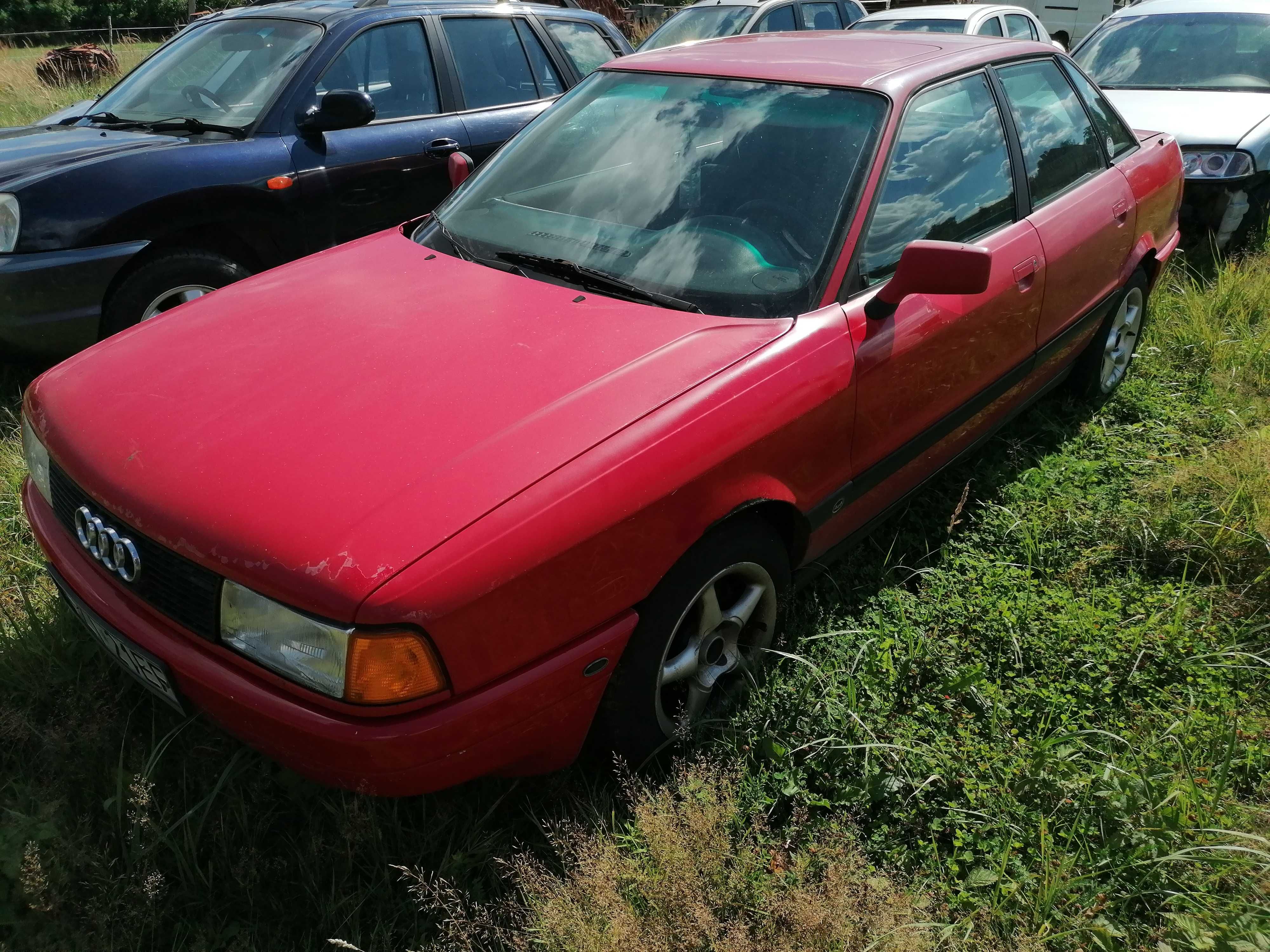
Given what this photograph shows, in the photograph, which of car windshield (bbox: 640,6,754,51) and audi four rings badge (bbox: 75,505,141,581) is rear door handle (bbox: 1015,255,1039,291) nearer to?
audi four rings badge (bbox: 75,505,141,581)

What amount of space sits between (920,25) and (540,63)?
4942 mm

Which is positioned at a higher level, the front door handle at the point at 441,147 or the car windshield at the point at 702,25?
the car windshield at the point at 702,25

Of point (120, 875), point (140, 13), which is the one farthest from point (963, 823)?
point (140, 13)

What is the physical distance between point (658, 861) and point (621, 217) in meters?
1.71

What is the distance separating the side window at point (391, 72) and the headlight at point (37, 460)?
276 cm

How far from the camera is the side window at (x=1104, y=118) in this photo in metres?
3.79

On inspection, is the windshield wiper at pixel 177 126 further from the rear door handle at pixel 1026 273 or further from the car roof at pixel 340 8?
the rear door handle at pixel 1026 273

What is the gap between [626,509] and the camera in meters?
1.92

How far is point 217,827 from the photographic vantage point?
2.16m

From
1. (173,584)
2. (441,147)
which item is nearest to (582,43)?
(441,147)

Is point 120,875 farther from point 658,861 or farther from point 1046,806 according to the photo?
point 1046,806

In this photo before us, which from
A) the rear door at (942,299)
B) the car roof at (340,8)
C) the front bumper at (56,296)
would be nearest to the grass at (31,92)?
the car roof at (340,8)

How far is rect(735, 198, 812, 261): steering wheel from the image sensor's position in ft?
8.20

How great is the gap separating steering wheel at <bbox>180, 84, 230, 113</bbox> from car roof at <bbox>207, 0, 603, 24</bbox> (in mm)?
566
